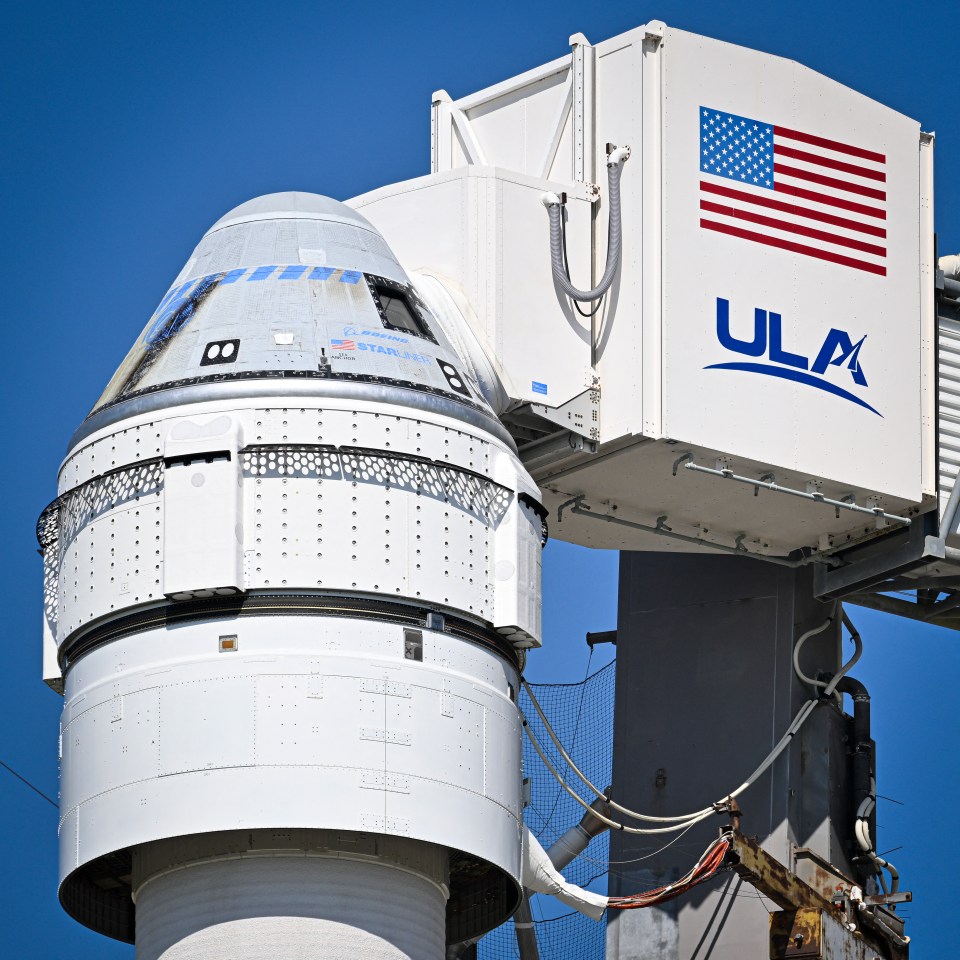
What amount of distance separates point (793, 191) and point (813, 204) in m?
0.38

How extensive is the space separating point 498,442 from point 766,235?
6337mm

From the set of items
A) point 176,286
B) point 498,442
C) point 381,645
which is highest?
point 176,286

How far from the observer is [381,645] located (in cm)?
2958

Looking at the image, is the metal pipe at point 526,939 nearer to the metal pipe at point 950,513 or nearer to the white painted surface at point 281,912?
the metal pipe at point 950,513

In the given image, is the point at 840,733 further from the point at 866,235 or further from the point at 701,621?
the point at 866,235

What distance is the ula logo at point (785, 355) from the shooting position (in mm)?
35406

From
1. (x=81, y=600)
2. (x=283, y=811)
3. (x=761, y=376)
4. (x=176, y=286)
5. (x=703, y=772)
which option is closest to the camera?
(x=283, y=811)

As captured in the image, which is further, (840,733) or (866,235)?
(840,733)

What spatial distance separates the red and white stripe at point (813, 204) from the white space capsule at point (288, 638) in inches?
228

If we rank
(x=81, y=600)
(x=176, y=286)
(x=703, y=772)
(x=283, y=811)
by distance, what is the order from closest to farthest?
(x=283, y=811), (x=81, y=600), (x=176, y=286), (x=703, y=772)

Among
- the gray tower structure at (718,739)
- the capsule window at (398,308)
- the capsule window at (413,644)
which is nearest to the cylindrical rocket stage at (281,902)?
the capsule window at (413,644)

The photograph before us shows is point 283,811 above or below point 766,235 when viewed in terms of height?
below

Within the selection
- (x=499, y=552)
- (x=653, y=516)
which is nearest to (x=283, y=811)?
(x=499, y=552)

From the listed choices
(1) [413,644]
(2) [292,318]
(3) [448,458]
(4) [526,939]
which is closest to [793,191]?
(3) [448,458]
